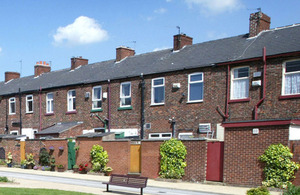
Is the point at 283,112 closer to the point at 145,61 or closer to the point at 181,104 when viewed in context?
the point at 181,104

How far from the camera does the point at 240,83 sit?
2297cm

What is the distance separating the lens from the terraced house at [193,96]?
17.8 metres

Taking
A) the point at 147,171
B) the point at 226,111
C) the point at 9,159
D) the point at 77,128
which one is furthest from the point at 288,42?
the point at 9,159

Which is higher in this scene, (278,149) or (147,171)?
(278,149)

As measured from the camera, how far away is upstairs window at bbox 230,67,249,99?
74.5ft

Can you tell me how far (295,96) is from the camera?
20.6m

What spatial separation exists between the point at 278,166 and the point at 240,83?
299 inches

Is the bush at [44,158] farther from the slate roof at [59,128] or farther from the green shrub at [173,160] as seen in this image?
the green shrub at [173,160]

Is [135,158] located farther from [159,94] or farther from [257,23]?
[257,23]

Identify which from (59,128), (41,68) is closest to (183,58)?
(59,128)

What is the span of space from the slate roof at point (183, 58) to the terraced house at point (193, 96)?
0.28 feet

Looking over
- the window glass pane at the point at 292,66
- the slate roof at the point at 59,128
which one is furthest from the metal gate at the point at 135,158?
the slate roof at the point at 59,128

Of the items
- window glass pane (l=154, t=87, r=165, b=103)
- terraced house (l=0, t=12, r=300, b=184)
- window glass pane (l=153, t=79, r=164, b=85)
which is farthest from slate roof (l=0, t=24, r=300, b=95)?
window glass pane (l=154, t=87, r=165, b=103)

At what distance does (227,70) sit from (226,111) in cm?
232
